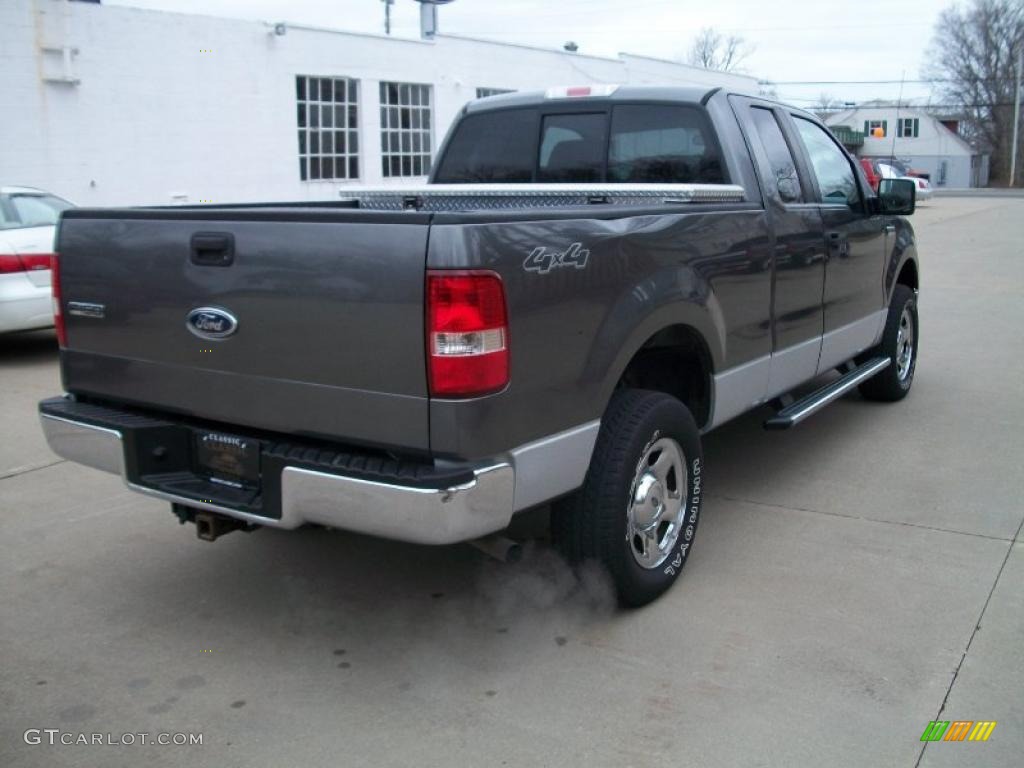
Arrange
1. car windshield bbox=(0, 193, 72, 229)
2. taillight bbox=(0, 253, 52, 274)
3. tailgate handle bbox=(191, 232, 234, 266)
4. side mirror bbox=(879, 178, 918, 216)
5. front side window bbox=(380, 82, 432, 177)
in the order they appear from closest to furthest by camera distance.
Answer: tailgate handle bbox=(191, 232, 234, 266), side mirror bbox=(879, 178, 918, 216), taillight bbox=(0, 253, 52, 274), car windshield bbox=(0, 193, 72, 229), front side window bbox=(380, 82, 432, 177)

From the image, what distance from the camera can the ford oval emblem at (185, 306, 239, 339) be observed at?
346 cm

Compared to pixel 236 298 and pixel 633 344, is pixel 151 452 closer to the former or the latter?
pixel 236 298

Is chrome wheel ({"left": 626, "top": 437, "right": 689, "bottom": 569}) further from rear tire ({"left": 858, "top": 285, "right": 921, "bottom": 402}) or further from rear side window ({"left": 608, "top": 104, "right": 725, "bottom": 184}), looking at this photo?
rear tire ({"left": 858, "top": 285, "right": 921, "bottom": 402})

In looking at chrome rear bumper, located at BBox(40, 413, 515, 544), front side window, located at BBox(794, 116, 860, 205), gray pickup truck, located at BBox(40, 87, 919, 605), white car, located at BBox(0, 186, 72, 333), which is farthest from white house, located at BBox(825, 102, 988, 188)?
chrome rear bumper, located at BBox(40, 413, 515, 544)

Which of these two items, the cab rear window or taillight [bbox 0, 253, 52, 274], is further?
taillight [bbox 0, 253, 52, 274]

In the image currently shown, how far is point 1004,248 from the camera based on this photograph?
759 inches

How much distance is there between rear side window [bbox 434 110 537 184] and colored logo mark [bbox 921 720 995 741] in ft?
11.3

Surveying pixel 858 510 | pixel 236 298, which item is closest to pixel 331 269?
pixel 236 298

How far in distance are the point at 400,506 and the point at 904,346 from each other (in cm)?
533

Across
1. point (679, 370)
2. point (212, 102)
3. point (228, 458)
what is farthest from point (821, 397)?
point (212, 102)

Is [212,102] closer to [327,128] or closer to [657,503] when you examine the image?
[327,128]

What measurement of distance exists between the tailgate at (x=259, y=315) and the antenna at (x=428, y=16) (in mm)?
17615

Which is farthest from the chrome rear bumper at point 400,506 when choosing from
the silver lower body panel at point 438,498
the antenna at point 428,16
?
the antenna at point 428,16

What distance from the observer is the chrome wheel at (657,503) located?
3949 millimetres
